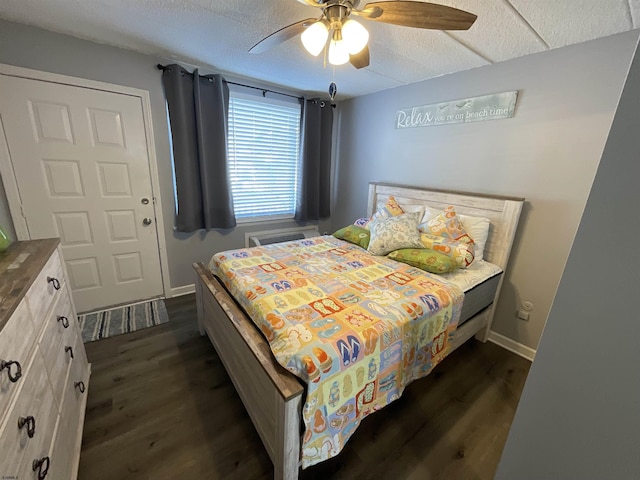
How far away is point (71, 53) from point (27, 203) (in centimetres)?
128

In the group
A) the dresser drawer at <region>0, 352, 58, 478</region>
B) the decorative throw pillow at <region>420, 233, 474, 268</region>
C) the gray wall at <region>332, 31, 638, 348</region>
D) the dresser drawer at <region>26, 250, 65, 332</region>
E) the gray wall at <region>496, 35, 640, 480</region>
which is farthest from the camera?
the decorative throw pillow at <region>420, 233, 474, 268</region>

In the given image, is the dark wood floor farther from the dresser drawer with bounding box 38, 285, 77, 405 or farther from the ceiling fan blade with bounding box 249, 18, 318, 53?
the ceiling fan blade with bounding box 249, 18, 318, 53

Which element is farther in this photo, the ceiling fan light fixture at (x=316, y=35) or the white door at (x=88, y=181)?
the white door at (x=88, y=181)

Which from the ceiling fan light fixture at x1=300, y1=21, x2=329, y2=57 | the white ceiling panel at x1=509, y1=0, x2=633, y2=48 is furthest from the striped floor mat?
the white ceiling panel at x1=509, y1=0, x2=633, y2=48

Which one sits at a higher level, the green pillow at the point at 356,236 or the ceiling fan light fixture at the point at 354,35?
the ceiling fan light fixture at the point at 354,35

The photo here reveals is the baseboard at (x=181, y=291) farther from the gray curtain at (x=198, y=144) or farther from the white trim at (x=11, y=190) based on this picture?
the white trim at (x=11, y=190)

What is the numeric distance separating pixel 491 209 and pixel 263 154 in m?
2.59

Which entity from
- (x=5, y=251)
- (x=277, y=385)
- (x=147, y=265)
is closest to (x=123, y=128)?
(x=147, y=265)

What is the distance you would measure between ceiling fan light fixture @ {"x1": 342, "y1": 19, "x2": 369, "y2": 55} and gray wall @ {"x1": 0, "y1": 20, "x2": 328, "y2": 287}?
A: 2121mm

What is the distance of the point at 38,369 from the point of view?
3.29 feet

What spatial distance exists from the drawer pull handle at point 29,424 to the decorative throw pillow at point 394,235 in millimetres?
2173

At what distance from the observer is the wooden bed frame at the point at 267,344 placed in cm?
112

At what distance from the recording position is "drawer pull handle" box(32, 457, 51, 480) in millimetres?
861

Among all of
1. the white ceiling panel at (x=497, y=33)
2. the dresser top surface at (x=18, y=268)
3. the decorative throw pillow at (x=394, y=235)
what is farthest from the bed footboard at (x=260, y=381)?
the white ceiling panel at (x=497, y=33)
